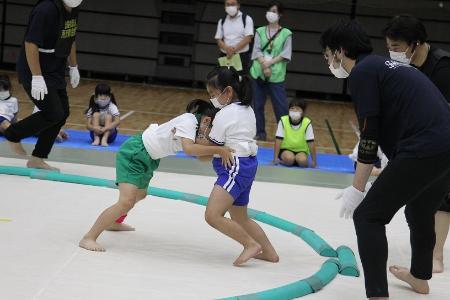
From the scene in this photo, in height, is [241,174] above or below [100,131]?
above

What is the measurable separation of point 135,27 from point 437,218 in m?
10.2

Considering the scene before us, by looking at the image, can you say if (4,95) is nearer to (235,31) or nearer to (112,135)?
(112,135)

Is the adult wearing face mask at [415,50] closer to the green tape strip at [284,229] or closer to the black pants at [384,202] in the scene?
the black pants at [384,202]

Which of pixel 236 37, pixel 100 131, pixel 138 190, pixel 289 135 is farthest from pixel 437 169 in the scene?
pixel 236 37

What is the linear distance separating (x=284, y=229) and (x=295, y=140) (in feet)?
9.07

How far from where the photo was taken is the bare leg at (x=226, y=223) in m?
3.90

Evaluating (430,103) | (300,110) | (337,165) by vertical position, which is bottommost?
(337,165)

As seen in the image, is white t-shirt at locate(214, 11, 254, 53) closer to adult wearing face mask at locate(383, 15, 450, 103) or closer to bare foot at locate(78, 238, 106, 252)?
adult wearing face mask at locate(383, 15, 450, 103)

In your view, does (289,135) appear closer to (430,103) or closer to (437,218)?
(437,218)

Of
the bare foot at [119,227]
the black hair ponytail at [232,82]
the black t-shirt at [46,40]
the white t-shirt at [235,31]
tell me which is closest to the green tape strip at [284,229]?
the black t-shirt at [46,40]

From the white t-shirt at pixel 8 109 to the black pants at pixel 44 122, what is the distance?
65.4 inches

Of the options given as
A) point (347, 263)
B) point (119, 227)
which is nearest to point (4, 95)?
point (119, 227)

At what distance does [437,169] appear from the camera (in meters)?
3.30

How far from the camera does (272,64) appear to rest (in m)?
8.23
